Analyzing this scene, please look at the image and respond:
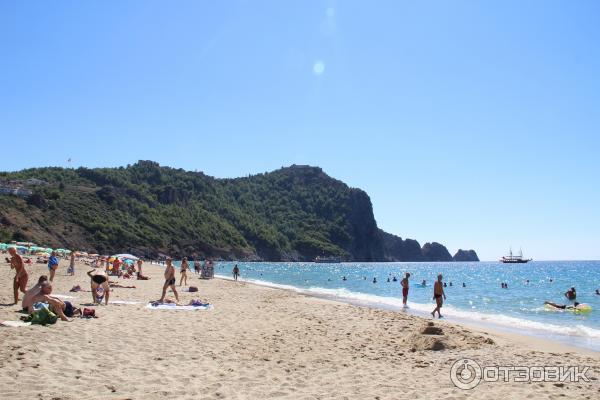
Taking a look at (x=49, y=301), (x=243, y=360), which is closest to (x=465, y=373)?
(x=243, y=360)

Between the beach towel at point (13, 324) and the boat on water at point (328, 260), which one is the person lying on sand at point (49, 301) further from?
the boat on water at point (328, 260)

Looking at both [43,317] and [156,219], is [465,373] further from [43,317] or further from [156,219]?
[156,219]

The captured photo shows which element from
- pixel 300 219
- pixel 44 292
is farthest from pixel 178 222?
pixel 44 292

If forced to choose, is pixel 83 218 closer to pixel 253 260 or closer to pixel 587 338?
pixel 253 260

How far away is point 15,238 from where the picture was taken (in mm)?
78125

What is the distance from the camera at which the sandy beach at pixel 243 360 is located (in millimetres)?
6168

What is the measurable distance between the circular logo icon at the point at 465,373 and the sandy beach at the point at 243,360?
143 millimetres

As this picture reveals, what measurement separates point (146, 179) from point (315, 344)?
163857mm

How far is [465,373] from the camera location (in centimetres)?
772

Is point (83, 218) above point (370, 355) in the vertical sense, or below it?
above
